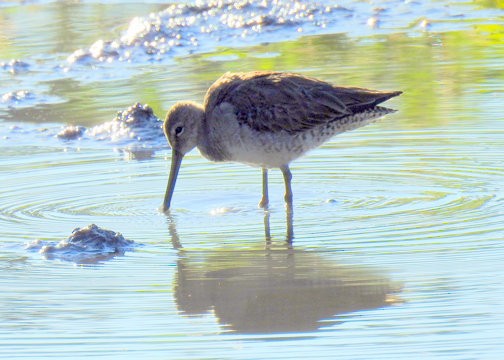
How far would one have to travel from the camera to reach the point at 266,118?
7660 mm

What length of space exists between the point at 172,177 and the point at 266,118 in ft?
2.31

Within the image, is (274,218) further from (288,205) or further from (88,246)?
(88,246)

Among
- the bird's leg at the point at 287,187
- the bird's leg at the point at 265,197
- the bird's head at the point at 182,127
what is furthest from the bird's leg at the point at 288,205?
the bird's head at the point at 182,127

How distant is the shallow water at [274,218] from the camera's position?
15.8 feet

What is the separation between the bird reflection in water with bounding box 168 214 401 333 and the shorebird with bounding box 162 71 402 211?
1497 mm

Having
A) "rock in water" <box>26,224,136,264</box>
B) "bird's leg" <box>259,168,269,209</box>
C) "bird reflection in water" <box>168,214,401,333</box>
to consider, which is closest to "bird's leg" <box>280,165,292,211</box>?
"bird's leg" <box>259,168,269,209</box>

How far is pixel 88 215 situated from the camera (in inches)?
279

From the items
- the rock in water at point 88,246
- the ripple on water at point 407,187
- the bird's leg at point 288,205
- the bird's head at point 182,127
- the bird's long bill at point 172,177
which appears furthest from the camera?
the bird's head at point 182,127

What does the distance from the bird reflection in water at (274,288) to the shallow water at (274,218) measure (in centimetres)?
1

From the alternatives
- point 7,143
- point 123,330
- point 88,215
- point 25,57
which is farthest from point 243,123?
point 25,57

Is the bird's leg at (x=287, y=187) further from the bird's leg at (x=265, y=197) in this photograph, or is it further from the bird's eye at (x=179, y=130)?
the bird's eye at (x=179, y=130)

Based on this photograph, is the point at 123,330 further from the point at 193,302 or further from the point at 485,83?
the point at 485,83

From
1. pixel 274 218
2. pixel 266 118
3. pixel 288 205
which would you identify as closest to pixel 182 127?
pixel 266 118

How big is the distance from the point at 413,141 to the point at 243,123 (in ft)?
4.63
